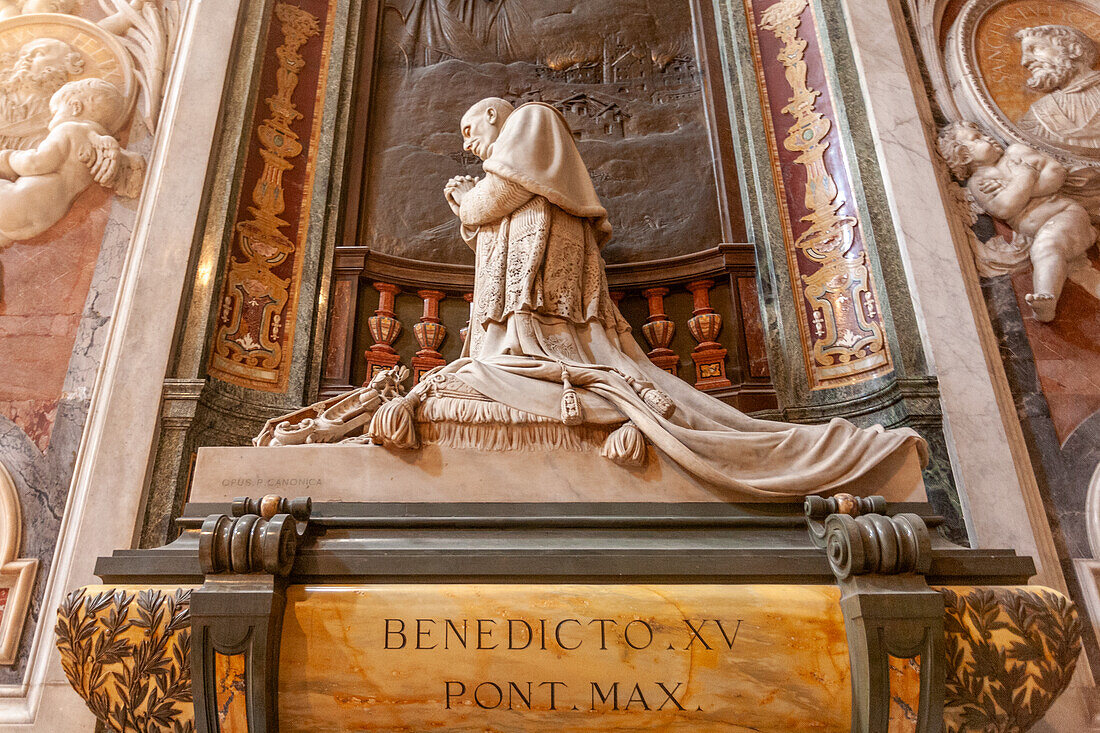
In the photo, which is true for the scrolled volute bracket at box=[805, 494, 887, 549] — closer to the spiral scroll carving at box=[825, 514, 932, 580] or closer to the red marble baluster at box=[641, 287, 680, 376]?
the spiral scroll carving at box=[825, 514, 932, 580]

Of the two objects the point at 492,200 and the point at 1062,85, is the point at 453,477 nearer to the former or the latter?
the point at 492,200

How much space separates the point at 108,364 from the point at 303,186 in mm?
1606

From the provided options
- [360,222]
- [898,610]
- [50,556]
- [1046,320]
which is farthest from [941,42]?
[50,556]

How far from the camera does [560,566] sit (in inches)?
94.2

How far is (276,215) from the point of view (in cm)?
484

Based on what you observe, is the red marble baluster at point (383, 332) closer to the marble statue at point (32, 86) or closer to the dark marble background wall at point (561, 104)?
the dark marble background wall at point (561, 104)

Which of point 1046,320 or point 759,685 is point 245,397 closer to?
point 759,685

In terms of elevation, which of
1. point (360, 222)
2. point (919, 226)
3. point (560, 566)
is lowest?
point (560, 566)

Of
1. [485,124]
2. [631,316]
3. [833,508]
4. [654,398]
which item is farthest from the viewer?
[631,316]

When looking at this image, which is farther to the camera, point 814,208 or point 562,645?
point 814,208

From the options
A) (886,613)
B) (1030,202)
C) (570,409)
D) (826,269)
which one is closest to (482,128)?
(570,409)

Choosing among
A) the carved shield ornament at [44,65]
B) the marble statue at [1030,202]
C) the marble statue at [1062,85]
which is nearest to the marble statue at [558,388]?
the marble statue at [1030,202]

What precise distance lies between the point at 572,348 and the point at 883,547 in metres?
1.39

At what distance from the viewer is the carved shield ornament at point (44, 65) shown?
184 inches
